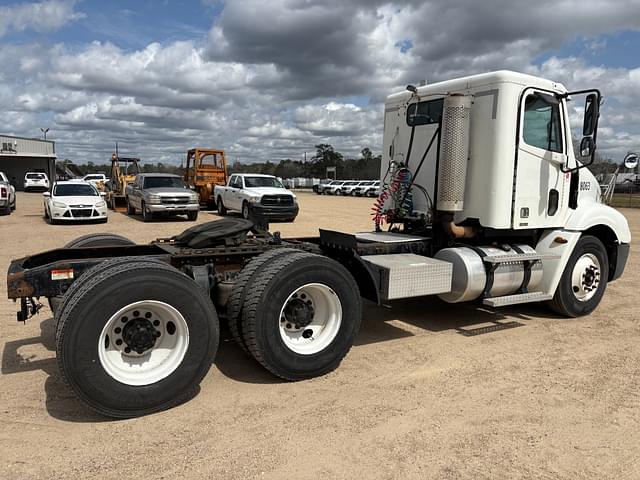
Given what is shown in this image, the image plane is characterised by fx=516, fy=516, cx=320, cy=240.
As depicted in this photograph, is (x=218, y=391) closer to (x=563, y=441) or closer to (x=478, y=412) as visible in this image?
(x=478, y=412)

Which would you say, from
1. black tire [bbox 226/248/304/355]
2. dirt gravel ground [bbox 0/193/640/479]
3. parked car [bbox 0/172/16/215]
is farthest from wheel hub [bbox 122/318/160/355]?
parked car [bbox 0/172/16/215]

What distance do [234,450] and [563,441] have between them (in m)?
2.26

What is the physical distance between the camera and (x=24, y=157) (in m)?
56.2

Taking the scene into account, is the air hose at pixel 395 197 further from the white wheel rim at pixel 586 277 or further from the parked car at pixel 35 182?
the parked car at pixel 35 182

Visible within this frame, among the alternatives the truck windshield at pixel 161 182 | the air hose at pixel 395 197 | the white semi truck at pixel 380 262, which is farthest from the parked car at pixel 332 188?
the white semi truck at pixel 380 262

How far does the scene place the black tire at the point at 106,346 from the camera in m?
3.56

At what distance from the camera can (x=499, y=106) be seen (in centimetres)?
588

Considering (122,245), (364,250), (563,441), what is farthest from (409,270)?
(122,245)

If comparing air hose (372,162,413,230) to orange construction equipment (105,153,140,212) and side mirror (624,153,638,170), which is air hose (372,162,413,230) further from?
orange construction equipment (105,153,140,212)

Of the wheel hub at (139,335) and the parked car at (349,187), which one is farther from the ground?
the parked car at (349,187)

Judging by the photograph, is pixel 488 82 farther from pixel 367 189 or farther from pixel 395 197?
pixel 367 189

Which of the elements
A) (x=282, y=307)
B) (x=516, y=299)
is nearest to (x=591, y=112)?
(x=516, y=299)

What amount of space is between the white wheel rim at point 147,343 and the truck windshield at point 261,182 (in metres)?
17.1

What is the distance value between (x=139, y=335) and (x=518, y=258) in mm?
4435
